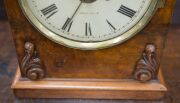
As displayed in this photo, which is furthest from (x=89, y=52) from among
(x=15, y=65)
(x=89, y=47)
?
(x=15, y=65)

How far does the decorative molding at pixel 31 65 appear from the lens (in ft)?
3.58

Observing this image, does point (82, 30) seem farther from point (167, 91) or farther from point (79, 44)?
point (167, 91)

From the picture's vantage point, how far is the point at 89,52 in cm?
111

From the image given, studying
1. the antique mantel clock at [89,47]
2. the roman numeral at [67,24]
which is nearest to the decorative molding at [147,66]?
the antique mantel clock at [89,47]

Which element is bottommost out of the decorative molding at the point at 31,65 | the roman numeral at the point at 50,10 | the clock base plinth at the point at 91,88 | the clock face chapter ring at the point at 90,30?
the clock base plinth at the point at 91,88

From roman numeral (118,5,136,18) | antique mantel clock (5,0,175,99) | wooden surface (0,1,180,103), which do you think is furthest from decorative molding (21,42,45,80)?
roman numeral (118,5,136,18)

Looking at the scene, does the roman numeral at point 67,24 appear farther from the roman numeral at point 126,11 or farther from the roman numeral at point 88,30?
the roman numeral at point 126,11

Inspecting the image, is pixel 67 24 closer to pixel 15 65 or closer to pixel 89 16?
pixel 89 16

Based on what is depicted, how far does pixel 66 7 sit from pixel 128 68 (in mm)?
294

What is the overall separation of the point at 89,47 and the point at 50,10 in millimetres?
167

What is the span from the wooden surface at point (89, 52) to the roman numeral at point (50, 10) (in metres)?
0.06

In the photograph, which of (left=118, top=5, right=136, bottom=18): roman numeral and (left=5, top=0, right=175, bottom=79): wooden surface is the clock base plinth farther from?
(left=118, top=5, right=136, bottom=18): roman numeral

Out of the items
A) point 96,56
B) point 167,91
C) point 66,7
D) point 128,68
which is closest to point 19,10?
point 66,7

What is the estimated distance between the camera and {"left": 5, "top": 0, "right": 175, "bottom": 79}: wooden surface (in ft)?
3.39
